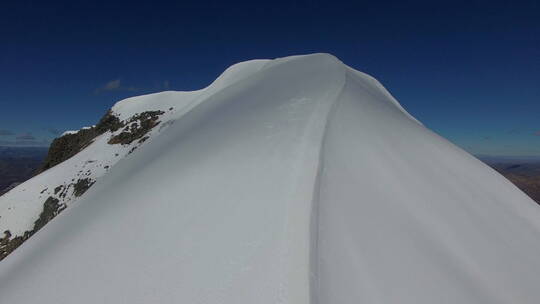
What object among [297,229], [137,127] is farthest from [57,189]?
[297,229]

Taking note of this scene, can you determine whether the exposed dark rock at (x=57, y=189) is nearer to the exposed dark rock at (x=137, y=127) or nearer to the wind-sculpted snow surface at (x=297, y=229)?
the exposed dark rock at (x=137, y=127)

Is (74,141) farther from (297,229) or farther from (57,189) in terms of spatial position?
(297,229)

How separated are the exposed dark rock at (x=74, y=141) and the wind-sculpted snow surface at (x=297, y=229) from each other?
92.1 feet

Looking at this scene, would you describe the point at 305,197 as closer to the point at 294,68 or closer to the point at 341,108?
the point at 341,108

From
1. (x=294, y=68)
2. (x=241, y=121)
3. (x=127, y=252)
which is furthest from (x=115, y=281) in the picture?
(x=294, y=68)

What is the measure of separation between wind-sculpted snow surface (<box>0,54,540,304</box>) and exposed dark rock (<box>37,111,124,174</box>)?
2808 centimetres

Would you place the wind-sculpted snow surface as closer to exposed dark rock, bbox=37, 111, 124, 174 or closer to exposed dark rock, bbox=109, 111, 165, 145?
exposed dark rock, bbox=109, 111, 165, 145

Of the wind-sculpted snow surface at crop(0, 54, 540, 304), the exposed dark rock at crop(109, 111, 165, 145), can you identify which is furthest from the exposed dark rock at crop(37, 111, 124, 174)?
the wind-sculpted snow surface at crop(0, 54, 540, 304)

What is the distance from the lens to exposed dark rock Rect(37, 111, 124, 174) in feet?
106

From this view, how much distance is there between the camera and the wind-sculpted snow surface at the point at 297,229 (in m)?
3.83

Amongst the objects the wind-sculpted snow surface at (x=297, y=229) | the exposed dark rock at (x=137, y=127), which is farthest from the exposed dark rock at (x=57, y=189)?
the wind-sculpted snow surface at (x=297, y=229)

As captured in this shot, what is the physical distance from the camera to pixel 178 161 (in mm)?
7324

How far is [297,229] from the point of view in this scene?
409cm

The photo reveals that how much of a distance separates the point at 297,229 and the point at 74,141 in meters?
39.9
